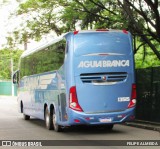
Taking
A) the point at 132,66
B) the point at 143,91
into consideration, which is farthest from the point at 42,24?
the point at 132,66

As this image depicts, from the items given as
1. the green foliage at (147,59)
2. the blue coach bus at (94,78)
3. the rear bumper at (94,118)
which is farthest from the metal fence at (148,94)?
the green foliage at (147,59)

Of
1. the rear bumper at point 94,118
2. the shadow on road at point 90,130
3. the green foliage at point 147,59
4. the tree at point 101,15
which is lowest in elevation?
the shadow on road at point 90,130

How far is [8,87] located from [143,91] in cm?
5914

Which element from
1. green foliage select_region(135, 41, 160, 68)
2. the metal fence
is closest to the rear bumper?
the metal fence

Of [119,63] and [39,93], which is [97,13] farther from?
[119,63]

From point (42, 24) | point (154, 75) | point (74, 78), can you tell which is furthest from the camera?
point (42, 24)

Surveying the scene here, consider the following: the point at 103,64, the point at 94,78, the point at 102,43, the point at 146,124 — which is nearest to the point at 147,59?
the point at 146,124

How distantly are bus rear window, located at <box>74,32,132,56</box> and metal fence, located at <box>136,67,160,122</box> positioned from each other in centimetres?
291

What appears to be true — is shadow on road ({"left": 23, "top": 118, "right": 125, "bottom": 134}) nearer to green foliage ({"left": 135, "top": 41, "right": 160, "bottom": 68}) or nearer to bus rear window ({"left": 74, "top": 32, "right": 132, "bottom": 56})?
bus rear window ({"left": 74, "top": 32, "right": 132, "bottom": 56})

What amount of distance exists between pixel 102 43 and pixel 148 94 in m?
Result: 4.66

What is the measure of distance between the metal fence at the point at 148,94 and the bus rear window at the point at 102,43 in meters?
2.91

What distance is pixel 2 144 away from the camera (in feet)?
41.9

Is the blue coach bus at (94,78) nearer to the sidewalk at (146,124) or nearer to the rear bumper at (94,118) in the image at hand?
the rear bumper at (94,118)

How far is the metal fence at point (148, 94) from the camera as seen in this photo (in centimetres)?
1827
